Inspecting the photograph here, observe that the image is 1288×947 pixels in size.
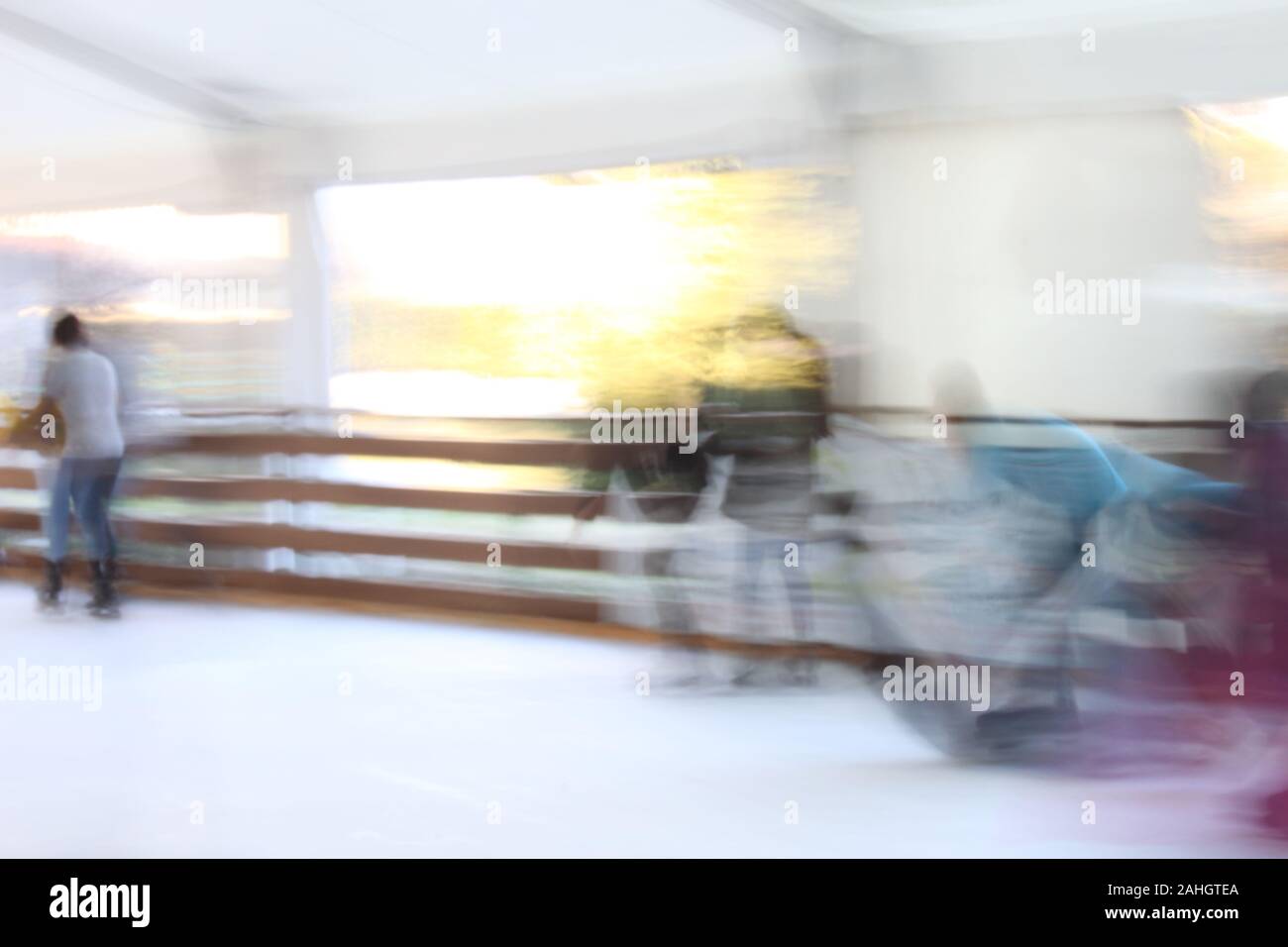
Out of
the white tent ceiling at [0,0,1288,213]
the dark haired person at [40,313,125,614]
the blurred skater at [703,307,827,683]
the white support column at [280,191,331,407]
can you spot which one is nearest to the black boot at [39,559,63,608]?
the dark haired person at [40,313,125,614]

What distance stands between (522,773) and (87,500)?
83.1 inches

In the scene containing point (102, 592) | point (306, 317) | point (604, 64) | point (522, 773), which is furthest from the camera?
point (306, 317)

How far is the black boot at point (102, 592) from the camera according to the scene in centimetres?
399

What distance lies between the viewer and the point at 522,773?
8.92 ft

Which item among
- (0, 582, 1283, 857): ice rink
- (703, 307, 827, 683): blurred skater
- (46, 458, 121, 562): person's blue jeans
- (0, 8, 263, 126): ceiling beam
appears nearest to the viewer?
(0, 582, 1283, 857): ice rink

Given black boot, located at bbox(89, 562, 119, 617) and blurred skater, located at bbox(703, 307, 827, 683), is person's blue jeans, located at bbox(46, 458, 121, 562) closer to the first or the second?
black boot, located at bbox(89, 562, 119, 617)

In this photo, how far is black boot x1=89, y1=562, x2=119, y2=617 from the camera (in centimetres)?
399

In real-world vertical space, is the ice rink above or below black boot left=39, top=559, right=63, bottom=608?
below

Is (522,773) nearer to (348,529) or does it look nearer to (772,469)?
(772,469)

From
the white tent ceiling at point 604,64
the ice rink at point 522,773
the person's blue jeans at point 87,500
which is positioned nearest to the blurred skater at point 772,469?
the ice rink at point 522,773

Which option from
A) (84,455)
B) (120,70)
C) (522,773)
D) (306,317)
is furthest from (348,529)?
(522,773)

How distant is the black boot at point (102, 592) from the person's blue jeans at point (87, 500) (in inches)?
1.4

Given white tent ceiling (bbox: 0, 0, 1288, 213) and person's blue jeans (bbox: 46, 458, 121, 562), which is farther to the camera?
person's blue jeans (bbox: 46, 458, 121, 562)

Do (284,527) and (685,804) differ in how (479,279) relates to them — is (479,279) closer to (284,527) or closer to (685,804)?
(284,527)
